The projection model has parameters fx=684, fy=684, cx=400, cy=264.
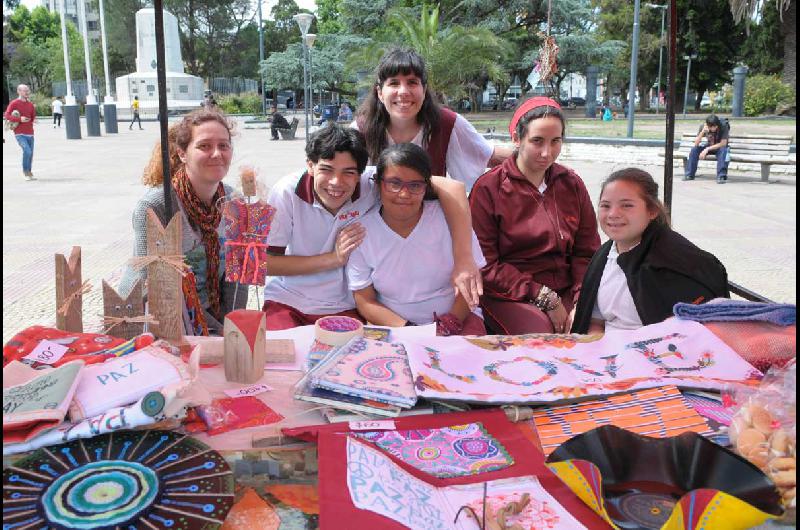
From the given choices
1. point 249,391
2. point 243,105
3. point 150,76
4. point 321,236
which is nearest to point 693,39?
point 243,105

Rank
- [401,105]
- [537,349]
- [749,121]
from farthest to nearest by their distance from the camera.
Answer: [749,121], [401,105], [537,349]

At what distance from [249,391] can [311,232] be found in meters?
1.20

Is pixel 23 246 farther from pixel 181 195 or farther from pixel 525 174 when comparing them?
pixel 525 174

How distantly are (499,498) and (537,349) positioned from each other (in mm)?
826

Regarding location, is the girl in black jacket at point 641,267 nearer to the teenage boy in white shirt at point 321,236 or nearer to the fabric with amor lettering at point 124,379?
the teenage boy in white shirt at point 321,236

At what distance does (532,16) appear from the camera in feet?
106

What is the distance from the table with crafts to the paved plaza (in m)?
0.48

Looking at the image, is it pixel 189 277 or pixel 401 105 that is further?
pixel 401 105

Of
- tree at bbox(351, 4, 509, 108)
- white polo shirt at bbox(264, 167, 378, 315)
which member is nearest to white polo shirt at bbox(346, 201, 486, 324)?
white polo shirt at bbox(264, 167, 378, 315)

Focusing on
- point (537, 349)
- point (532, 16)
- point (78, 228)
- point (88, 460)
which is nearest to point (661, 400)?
point (537, 349)

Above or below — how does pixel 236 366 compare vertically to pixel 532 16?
below

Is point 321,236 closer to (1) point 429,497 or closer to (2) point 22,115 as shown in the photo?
(1) point 429,497

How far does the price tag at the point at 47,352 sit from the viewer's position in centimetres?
182

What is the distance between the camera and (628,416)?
1747 mm
